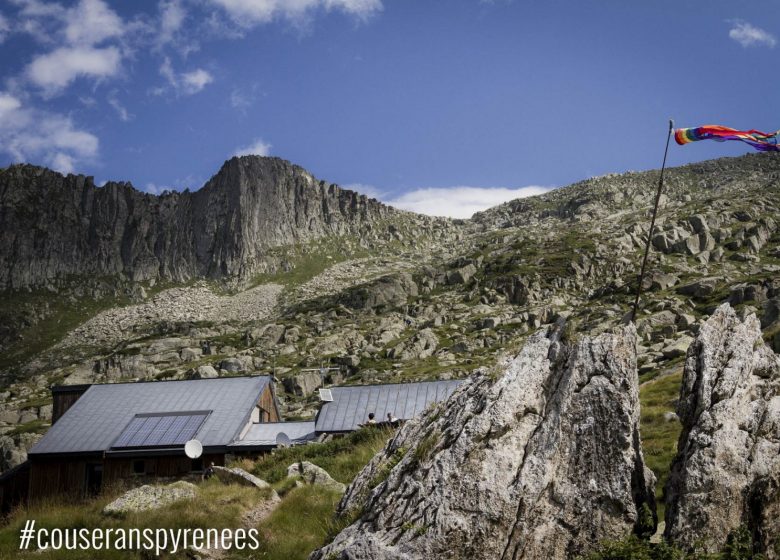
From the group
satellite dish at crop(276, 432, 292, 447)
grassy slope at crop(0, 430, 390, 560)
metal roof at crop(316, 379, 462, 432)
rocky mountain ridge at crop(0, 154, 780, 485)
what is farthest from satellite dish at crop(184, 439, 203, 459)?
rocky mountain ridge at crop(0, 154, 780, 485)

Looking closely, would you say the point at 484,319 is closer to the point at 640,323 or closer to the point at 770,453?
the point at 640,323

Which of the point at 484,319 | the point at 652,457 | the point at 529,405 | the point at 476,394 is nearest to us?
the point at 529,405

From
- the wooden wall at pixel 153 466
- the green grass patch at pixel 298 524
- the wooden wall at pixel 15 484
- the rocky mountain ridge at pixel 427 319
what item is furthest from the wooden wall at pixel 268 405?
the rocky mountain ridge at pixel 427 319

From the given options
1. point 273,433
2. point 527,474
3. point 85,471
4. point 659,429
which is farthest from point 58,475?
point 527,474

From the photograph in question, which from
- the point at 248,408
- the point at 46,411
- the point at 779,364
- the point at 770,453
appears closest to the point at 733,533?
the point at 770,453

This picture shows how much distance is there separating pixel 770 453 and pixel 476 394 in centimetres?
550

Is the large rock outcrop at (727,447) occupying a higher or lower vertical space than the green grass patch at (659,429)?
higher

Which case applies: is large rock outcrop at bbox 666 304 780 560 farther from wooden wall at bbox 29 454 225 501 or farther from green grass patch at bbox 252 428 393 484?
wooden wall at bbox 29 454 225 501

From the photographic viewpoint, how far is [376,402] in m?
41.0

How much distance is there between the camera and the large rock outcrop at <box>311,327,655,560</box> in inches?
426

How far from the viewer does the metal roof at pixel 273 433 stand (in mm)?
37144

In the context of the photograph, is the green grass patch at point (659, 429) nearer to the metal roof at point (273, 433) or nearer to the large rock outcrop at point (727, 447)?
the large rock outcrop at point (727, 447)

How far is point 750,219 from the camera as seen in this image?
175250mm

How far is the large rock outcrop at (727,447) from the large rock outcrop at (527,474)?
0.80 m
